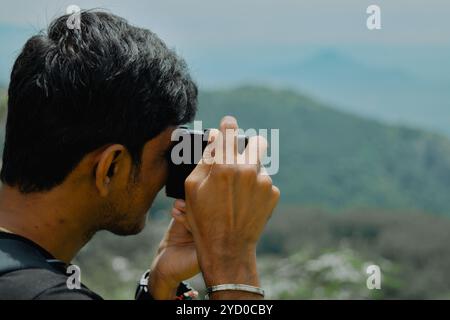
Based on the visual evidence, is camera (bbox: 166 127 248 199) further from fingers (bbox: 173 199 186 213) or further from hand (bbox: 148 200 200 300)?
hand (bbox: 148 200 200 300)

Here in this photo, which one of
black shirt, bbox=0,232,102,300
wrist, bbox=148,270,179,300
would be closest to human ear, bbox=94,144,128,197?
black shirt, bbox=0,232,102,300

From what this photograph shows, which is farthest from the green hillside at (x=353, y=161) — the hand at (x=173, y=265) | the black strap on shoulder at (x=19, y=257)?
the black strap on shoulder at (x=19, y=257)

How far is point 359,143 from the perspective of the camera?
28.3 ft

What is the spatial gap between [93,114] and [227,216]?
1.45ft

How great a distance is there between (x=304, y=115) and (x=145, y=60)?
7307 millimetres

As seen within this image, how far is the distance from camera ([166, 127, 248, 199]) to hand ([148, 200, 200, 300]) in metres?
0.31

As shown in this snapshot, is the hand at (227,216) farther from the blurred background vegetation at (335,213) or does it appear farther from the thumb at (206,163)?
the blurred background vegetation at (335,213)

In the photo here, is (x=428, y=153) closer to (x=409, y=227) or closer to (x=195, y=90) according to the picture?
(x=409, y=227)

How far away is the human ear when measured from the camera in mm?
1912

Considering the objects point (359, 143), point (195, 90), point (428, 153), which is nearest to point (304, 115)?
point (359, 143)

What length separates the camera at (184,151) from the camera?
6.77 feet

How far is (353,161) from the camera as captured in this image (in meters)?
8.23

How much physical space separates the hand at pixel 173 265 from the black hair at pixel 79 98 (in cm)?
53

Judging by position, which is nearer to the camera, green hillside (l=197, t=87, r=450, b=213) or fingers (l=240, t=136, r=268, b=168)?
fingers (l=240, t=136, r=268, b=168)
